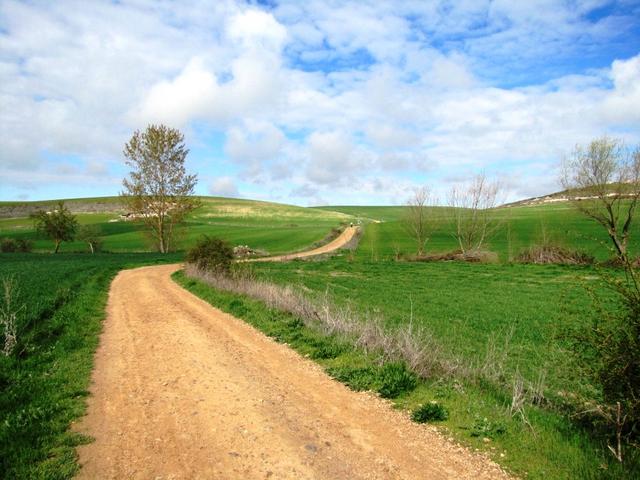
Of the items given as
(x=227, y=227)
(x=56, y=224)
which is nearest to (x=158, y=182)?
(x=56, y=224)

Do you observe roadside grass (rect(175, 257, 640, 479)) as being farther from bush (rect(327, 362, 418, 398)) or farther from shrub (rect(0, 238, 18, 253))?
shrub (rect(0, 238, 18, 253))

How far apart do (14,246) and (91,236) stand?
33.4ft

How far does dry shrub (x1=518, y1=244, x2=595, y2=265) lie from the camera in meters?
41.2

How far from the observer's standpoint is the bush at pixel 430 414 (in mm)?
6918

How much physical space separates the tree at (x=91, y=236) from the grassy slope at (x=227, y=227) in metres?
2.34

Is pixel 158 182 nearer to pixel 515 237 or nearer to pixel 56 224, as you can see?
pixel 56 224

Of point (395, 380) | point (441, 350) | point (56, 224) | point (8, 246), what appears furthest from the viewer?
point (8, 246)

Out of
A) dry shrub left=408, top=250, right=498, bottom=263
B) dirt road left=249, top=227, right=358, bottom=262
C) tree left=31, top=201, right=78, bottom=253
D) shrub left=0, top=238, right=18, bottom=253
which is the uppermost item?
tree left=31, top=201, right=78, bottom=253

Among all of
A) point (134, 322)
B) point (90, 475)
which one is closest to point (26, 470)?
point (90, 475)

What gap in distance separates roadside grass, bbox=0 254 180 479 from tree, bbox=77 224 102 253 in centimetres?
5054

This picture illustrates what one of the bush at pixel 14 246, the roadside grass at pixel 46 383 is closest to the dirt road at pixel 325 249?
the roadside grass at pixel 46 383

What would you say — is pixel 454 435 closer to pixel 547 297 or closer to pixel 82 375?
pixel 82 375

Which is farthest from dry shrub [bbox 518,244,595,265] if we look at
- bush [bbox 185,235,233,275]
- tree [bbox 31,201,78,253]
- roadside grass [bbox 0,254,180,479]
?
tree [bbox 31,201,78,253]

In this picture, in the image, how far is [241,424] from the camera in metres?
6.71
